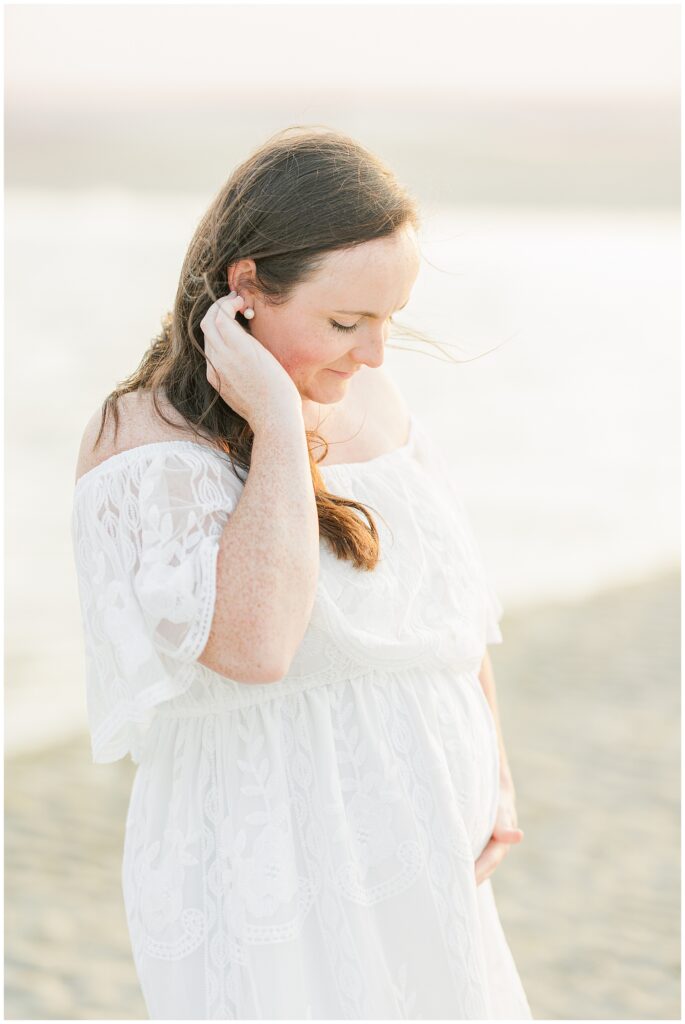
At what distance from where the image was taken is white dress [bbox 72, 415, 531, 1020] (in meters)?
1.98

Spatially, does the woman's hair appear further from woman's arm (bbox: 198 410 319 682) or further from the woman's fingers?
the woman's fingers

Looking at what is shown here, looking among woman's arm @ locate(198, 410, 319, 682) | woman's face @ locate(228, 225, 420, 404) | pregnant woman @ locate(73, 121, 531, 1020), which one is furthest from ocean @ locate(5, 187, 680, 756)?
woman's arm @ locate(198, 410, 319, 682)

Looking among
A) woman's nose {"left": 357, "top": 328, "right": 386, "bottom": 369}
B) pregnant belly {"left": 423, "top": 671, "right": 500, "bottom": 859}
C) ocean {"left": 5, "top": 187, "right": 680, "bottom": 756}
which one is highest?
woman's nose {"left": 357, "top": 328, "right": 386, "bottom": 369}

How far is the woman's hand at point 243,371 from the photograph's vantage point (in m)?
2.02

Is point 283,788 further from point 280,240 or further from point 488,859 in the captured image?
point 280,240

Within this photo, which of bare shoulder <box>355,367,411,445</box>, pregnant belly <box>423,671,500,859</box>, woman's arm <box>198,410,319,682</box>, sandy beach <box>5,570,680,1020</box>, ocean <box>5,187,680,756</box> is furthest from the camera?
ocean <box>5,187,680,756</box>

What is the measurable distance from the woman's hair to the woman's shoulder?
1cm

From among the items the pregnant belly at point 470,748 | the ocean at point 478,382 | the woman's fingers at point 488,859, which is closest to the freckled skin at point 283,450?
the ocean at point 478,382

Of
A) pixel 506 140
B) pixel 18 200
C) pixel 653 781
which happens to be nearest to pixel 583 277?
pixel 506 140

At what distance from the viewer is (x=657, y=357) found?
52.1 ft

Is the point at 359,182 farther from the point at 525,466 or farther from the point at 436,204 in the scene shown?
→ the point at 525,466

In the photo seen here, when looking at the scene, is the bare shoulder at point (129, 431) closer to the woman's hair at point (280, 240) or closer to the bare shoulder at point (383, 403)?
the woman's hair at point (280, 240)

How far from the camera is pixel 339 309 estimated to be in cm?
205

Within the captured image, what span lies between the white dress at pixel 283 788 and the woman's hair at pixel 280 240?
0.27 feet
